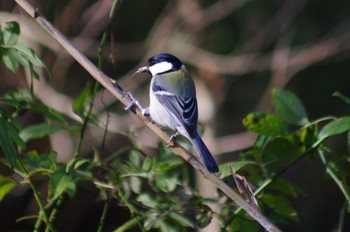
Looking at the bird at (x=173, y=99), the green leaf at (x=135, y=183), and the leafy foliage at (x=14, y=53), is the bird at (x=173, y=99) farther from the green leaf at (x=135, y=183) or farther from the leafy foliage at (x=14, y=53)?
the leafy foliage at (x=14, y=53)

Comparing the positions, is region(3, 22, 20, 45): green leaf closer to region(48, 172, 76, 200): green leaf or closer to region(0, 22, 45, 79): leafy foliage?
region(0, 22, 45, 79): leafy foliage

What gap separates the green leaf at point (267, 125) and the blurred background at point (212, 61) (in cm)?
176

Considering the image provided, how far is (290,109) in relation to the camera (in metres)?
1.46

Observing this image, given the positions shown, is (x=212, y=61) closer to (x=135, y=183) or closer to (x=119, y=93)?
(x=135, y=183)

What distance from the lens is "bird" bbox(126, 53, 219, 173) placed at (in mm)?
1866

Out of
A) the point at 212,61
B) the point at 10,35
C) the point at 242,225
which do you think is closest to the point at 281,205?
the point at 242,225

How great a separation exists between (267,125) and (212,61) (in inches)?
107

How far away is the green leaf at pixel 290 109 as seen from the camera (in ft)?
4.78

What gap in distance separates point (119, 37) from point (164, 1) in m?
0.49

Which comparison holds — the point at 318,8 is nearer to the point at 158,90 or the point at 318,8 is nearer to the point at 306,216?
the point at 306,216

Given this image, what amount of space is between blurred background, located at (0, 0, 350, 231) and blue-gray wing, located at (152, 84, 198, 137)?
3.29ft

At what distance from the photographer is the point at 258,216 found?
1134 mm

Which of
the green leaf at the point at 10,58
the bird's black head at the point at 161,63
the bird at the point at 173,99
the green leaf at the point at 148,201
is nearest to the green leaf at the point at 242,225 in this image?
the green leaf at the point at 148,201

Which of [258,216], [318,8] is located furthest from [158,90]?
[318,8]
